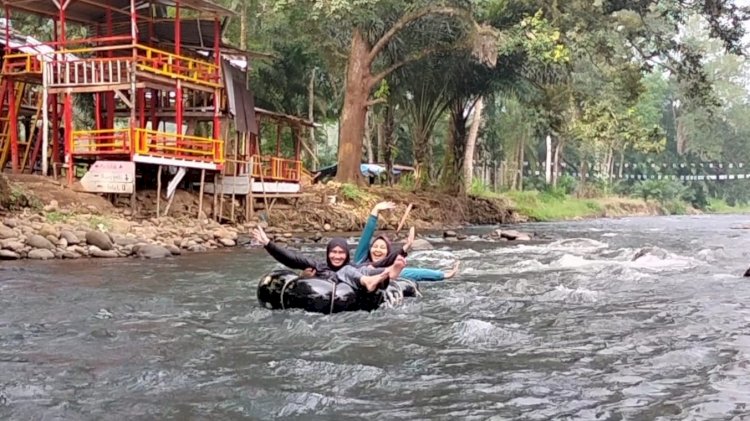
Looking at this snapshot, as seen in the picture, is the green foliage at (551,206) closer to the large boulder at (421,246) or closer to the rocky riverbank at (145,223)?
the rocky riverbank at (145,223)

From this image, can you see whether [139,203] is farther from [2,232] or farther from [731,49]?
[731,49]

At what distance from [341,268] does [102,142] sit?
12.1 metres

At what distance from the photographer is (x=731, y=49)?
22.9 m

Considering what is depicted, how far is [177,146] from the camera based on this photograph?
62.2ft

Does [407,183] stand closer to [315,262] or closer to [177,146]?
[177,146]

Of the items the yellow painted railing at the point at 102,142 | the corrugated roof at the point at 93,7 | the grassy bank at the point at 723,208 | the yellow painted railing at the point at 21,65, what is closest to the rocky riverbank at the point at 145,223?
the yellow painted railing at the point at 102,142

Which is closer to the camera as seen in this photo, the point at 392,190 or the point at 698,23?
the point at 392,190

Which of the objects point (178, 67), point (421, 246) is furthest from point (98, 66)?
point (421, 246)

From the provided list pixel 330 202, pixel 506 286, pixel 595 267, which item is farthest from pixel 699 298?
pixel 330 202

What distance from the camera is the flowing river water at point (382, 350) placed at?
477 centimetres

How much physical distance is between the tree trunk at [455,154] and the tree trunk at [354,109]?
5.31 meters

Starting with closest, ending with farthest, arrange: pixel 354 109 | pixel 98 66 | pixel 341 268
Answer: pixel 341 268 < pixel 98 66 < pixel 354 109

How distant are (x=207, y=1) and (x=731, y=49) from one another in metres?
15.3

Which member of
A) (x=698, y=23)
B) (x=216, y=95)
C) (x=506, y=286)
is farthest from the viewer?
(x=698, y=23)
